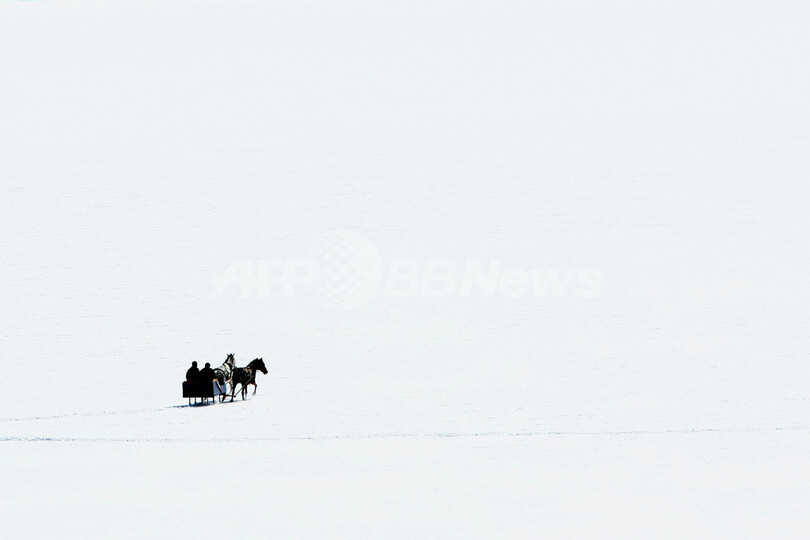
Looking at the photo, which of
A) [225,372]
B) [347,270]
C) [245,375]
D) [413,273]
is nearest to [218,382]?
[225,372]

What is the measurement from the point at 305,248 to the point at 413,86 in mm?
16733

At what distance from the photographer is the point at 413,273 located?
21.3 metres

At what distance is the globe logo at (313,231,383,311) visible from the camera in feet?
64.3

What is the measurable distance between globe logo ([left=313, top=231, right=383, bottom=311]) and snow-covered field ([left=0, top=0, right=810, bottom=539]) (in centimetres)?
10

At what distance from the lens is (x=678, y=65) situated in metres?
39.9

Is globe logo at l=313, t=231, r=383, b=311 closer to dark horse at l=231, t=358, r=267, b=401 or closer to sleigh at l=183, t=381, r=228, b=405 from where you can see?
dark horse at l=231, t=358, r=267, b=401

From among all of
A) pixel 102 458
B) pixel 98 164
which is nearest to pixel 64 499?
pixel 102 458

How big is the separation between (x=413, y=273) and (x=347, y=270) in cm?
120

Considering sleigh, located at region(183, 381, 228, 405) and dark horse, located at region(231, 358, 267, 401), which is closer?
sleigh, located at region(183, 381, 228, 405)

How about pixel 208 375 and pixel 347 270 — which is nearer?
pixel 208 375

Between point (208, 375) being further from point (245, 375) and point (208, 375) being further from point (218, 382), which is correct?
point (245, 375)

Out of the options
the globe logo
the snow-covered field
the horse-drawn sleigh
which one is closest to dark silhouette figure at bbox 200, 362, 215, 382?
the horse-drawn sleigh

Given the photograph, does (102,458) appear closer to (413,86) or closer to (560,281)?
(560,281)

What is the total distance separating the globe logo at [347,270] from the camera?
19.6m
